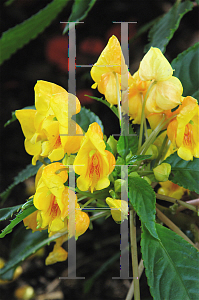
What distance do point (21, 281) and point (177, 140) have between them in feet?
1.86

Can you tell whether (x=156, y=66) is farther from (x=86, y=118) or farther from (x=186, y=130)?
(x=86, y=118)

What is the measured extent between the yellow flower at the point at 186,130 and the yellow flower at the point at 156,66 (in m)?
0.04

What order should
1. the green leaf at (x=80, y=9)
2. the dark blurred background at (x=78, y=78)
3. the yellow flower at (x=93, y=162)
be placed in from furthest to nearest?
the dark blurred background at (x=78, y=78) < the green leaf at (x=80, y=9) < the yellow flower at (x=93, y=162)

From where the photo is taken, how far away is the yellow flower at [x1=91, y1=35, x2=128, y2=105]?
0.29 meters

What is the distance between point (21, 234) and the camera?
539 mm

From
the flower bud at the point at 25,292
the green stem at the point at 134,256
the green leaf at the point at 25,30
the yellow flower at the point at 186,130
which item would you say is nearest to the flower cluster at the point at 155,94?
the yellow flower at the point at 186,130

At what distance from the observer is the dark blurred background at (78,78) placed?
602 millimetres

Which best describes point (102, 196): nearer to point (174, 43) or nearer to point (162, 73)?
point (162, 73)

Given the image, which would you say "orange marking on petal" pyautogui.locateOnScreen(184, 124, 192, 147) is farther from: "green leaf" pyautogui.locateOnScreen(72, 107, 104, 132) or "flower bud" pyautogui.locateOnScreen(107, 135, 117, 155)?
"green leaf" pyautogui.locateOnScreen(72, 107, 104, 132)

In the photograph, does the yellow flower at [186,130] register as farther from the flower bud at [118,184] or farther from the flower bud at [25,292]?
the flower bud at [25,292]

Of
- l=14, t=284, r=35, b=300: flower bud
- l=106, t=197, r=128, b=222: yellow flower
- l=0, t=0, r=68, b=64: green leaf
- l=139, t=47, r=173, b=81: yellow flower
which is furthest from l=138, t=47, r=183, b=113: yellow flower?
l=14, t=284, r=35, b=300: flower bud

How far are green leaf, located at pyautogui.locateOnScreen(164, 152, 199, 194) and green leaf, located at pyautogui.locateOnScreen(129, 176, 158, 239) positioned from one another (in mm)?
69

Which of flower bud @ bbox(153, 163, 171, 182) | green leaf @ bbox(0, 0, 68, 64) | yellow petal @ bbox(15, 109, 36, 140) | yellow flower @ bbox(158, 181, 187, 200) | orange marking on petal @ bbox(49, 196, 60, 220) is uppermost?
green leaf @ bbox(0, 0, 68, 64)

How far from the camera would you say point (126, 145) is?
0.30 m
